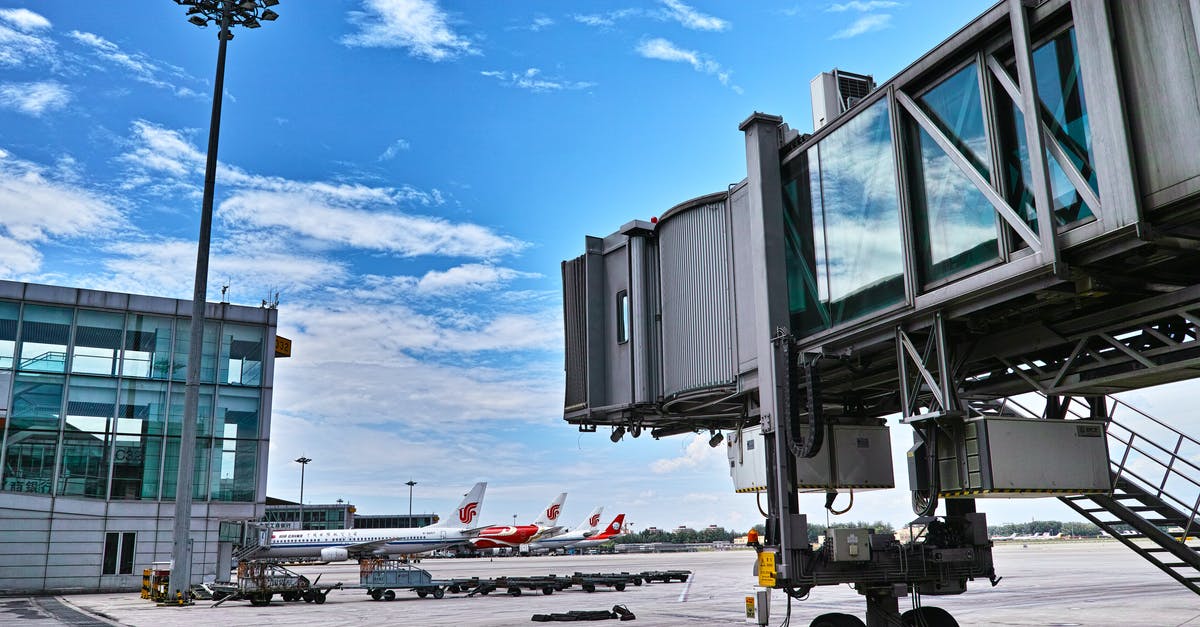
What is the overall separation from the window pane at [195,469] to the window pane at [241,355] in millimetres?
4168

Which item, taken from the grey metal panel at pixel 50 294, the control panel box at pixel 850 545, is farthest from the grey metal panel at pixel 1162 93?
the grey metal panel at pixel 50 294

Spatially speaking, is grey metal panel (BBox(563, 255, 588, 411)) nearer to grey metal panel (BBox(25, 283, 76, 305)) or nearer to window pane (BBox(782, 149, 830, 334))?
window pane (BBox(782, 149, 830, 334))

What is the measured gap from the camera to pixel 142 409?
49.6 metres

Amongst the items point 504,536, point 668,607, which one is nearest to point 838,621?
point 668,607

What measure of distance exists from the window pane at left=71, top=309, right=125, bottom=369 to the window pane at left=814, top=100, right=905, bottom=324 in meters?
47.5

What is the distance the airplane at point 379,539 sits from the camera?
7719 cm

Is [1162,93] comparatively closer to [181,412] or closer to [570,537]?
[181,412]

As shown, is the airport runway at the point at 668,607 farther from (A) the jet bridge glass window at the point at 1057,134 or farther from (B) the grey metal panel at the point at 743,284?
(A) the jet bridge glass window at the point at 1057,134

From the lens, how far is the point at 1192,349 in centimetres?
1199

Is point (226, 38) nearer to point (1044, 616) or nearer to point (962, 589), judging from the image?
point (962, 589)

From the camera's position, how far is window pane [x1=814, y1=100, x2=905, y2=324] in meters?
13.7

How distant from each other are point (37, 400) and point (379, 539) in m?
39.7

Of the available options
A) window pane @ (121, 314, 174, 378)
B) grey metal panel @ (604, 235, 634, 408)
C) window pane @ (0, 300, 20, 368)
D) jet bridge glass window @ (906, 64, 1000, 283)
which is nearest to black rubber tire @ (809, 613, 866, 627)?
jet bridge glass window @ (906, 64, 1000, 283)

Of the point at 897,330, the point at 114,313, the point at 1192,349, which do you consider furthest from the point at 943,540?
the point at 114,313
